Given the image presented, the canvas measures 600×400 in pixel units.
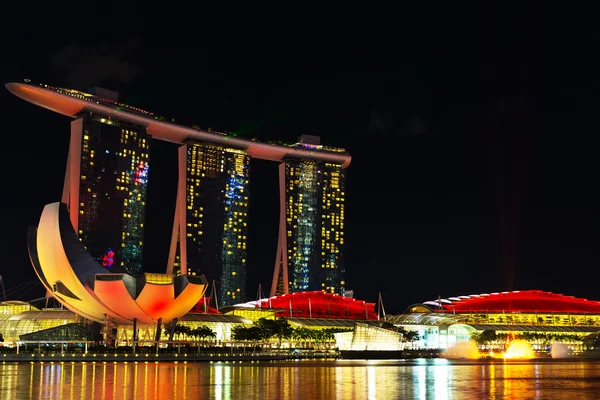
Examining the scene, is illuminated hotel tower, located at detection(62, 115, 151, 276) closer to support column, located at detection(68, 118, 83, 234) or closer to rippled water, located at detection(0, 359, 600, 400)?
support column, located at detection(68, 118, 83, 234)

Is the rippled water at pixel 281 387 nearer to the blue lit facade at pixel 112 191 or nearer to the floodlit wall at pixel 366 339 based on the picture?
the floodlit wall at pixel 366 339

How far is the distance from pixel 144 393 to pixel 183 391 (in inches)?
107

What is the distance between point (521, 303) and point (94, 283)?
11456 cm

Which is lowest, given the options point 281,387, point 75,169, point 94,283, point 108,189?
point 281,387

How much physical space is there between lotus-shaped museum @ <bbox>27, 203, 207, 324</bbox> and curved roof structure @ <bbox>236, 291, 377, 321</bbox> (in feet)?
205

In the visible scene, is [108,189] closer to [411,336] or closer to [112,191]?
[112,191]

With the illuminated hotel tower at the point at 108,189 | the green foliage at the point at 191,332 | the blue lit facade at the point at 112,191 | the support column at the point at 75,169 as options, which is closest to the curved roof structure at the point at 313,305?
the blue lit facade at the point at 112,191

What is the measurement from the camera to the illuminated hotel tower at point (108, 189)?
176m

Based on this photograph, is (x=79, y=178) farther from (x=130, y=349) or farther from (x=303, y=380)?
(x=303, y=380)

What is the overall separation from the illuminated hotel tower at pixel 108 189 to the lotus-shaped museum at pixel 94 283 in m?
57.7

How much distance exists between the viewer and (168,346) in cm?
11762

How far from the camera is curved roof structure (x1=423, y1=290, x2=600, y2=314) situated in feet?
628

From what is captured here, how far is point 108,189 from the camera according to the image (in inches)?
7116

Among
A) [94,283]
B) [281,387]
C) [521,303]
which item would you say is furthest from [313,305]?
[281,387]
